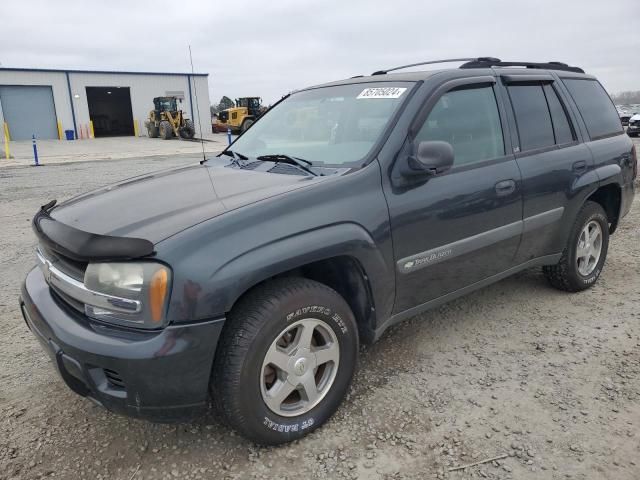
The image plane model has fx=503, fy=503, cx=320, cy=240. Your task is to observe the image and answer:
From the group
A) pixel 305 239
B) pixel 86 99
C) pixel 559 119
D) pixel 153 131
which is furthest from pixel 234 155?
pixel 86 99

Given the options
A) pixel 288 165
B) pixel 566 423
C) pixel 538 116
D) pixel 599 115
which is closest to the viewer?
pixel 566 423

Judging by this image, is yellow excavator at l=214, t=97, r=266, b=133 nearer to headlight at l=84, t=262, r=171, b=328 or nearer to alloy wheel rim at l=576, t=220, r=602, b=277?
alloy wheel rim at l=576, t=220, r=602, b=277

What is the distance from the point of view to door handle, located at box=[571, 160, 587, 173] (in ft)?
12.2

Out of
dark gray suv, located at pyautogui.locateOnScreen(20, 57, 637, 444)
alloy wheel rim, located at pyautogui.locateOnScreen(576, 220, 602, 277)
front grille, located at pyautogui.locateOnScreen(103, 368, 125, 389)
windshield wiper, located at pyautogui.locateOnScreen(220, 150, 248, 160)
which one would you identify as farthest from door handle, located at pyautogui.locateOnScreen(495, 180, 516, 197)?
front grille, located at pyautogui.locateOnScreen(103, 368, 125, 389)

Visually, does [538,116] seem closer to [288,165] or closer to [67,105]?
[288,165]

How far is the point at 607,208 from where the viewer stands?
441 cm

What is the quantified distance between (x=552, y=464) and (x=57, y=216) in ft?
8.74

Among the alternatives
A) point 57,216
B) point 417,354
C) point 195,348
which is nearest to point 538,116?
point 417,354

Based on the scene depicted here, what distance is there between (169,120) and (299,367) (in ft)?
97.2

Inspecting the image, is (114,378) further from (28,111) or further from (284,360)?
(28,111)

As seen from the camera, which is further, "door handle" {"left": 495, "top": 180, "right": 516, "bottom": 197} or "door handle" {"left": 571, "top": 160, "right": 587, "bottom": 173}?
"door handle" {"left": 571, "top": 160, "right": 587, "bottom": 173}

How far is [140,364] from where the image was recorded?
1961mm

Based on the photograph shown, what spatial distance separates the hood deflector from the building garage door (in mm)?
35020

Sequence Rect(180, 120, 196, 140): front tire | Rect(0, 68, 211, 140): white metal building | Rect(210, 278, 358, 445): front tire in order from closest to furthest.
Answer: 1. Rect(210, 278, 358, 445): front tire
2. Rect(180, 120, 196, 140): front tire
3. Rect(0, 68, 211, 140): white metal building
